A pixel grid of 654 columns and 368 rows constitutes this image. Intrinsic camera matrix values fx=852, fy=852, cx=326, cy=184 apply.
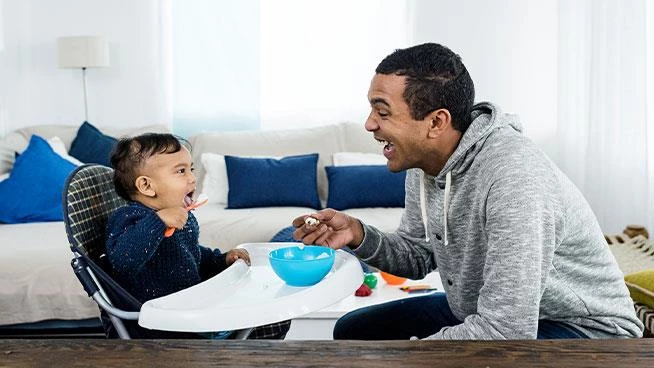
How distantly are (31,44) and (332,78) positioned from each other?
1852 mm

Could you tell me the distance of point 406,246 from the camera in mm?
2225

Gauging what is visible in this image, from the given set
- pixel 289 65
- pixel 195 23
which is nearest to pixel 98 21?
A: pixel 195 23

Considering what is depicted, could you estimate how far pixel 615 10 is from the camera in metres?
4.48

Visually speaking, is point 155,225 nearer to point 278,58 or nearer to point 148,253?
point 148,253

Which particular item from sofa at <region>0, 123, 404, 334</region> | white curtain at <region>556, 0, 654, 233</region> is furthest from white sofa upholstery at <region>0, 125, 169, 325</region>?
white curtain at <region>556, 0, 654, 233</region>

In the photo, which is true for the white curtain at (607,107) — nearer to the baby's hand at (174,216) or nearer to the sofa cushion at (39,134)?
the sofa cushion at (39,134)

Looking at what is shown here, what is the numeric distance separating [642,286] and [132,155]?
189 centimetres

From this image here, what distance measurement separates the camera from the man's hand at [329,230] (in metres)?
2.05

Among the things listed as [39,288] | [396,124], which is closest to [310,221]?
[396,124]

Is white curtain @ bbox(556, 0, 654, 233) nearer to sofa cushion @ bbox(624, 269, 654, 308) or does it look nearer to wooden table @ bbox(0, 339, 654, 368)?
sofa cushion @ bbox(624, 269, 654, 308)

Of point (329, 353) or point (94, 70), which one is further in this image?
point (94, 70)

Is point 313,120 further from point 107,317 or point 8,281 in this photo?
point 107,317

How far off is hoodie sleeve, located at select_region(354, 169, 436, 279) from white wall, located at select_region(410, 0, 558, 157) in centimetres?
297

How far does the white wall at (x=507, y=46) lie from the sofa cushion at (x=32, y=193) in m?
2.25
